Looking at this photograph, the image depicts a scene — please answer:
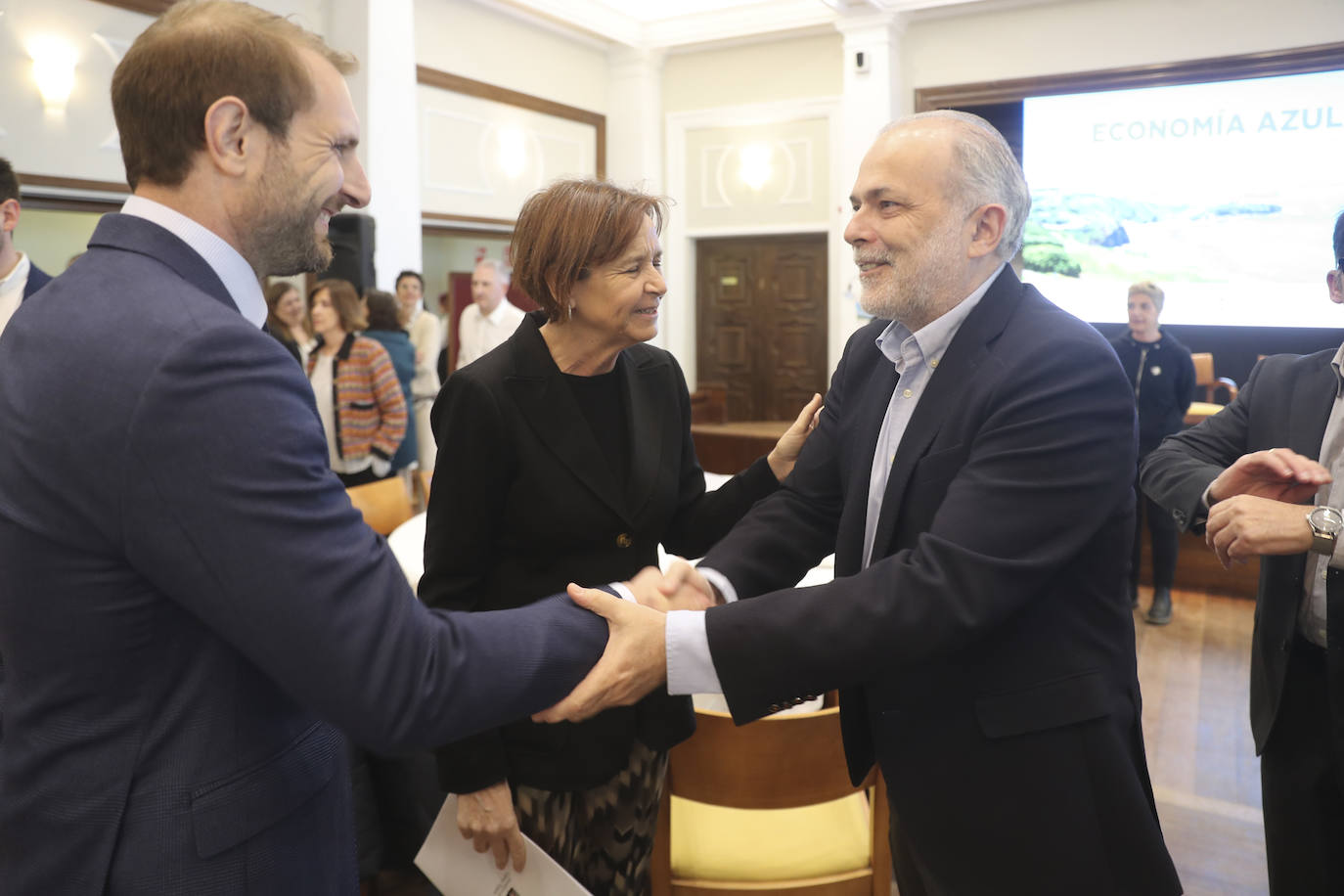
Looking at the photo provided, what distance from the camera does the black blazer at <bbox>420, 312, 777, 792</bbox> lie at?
1613 millimetres

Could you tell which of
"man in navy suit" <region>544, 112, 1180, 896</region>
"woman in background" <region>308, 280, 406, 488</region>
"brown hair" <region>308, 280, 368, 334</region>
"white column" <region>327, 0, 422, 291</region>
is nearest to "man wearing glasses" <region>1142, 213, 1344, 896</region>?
"man in navy suit" <region>544, 112, 1180, 896</region>

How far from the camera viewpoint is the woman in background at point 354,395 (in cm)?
452

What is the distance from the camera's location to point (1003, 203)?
154cm

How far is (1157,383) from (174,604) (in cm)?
505

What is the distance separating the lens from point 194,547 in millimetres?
897

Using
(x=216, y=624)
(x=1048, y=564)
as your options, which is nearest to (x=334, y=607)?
(x=216, y=624)

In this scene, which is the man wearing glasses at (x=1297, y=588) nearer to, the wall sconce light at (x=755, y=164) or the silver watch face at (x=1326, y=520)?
the silver watch face at (x=1326, y=520)

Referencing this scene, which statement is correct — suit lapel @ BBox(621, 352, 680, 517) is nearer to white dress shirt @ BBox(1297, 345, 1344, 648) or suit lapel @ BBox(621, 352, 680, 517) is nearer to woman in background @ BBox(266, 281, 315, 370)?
white dress shirt @ BBox(1297, 345, 1344, 648)

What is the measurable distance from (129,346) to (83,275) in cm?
14

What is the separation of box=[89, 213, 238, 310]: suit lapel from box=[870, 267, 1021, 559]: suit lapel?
2.98 feet

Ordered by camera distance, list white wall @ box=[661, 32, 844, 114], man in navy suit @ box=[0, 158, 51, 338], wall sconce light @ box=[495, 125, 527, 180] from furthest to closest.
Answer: white wall @ box=[661, 32, 844, 114]
wall sconce light @ box=[495, 125, 527, 180]
man in navy suit @ box=[0, 158, 51, 338]

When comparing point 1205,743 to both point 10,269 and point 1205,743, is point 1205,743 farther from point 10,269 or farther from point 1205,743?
point 10,269

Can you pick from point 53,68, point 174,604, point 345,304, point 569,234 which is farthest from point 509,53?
point 174,604

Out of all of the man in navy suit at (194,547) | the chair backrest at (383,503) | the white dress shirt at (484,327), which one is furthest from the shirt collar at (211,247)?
the white dress shirt at (484,327)
